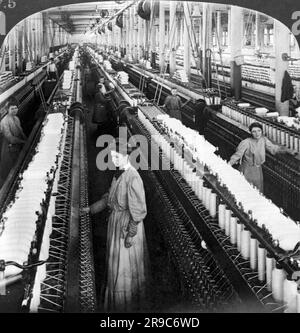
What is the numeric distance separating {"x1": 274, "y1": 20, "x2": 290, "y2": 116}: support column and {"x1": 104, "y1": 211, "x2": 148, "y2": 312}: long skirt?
159 inches

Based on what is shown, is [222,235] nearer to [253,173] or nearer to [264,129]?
[253,173]

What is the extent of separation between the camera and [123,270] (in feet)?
12.9

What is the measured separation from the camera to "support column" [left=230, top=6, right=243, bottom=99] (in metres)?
9.41

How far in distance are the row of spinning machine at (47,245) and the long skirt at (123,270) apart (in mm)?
247

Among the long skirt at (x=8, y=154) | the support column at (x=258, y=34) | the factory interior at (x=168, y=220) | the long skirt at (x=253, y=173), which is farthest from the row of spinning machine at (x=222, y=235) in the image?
the support column at (x=258, y=34)

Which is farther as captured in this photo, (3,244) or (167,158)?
(167,158)

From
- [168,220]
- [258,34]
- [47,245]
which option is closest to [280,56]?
[168,220]

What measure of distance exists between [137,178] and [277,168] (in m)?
2.52

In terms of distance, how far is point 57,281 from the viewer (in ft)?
9.89

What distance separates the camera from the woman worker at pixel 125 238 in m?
3.74

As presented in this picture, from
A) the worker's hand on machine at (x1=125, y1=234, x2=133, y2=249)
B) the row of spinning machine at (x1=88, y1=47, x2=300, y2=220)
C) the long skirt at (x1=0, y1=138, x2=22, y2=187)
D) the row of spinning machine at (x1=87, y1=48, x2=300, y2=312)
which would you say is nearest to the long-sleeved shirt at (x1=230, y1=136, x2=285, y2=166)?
the row of spinning machine at (x1=87, y1=48, x2=300, y2=312)

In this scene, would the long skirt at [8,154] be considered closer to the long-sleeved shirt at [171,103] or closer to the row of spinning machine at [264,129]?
the row of spinning machine at [264,129]

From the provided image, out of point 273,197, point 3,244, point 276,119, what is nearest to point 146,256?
point 3,244
